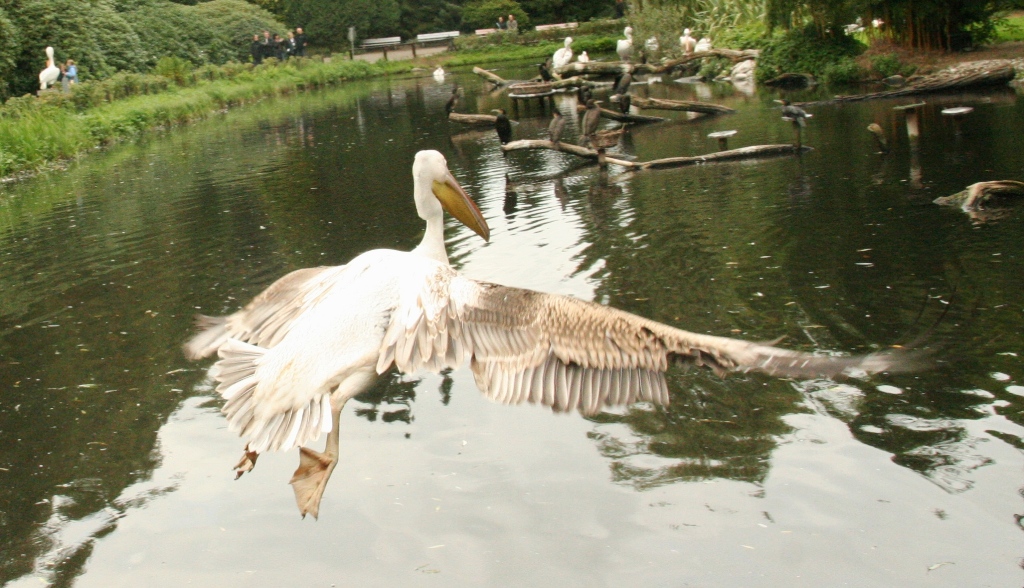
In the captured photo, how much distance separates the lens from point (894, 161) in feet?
37.2

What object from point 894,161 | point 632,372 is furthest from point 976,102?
point 632,372

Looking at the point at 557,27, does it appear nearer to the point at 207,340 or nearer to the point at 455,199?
the point at 455,199

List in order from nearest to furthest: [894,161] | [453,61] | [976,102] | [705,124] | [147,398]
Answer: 1. [147,398]
2. [894,161]
3. [976,102]
4. [705,124]
5. [453,61]

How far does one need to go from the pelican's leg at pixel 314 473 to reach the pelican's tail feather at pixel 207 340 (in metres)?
0.97

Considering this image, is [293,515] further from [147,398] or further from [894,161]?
[894,161]

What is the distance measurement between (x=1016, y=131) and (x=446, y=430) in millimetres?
10049

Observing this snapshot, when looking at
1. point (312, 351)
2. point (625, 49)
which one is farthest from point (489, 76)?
point (312, 351)

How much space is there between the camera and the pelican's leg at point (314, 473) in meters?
4.00

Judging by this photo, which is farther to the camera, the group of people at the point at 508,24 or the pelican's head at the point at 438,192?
the group of people at the point at 508,24

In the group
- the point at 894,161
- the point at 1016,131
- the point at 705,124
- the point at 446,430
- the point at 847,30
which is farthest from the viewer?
the point at 847,30

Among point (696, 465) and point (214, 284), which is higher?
point (214, 284)

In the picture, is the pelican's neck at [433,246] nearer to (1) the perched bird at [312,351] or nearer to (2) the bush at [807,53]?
(1) the perched bird at [312,351]

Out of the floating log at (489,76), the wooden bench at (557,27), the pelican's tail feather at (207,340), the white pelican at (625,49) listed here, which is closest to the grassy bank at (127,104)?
the floating log at (489,76)

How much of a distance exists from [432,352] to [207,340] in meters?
1.52
